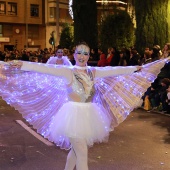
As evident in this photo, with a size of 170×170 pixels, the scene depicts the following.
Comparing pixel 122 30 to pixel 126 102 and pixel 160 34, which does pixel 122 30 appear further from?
pixel 126 102

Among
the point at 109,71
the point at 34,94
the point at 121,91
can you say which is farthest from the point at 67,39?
the point at 109,71

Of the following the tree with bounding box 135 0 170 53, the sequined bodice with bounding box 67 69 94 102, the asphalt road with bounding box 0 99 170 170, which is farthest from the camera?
the tree with bounding box 135 0 170 53

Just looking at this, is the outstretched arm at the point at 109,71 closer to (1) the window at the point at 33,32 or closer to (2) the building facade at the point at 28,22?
(2) the building facade at the point at 28,22

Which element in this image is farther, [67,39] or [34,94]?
[67,39]

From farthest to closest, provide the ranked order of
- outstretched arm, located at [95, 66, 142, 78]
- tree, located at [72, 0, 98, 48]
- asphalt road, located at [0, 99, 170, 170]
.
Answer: tree, located at [72, 0, 98, 48]
asphalt road, located at [0, 99, 170, 170]
outstretched arm, located at [95, 66, 142, 78]

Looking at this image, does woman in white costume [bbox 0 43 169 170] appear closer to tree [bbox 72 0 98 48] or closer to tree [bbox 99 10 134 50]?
tree [bbox 99 10 134 50]

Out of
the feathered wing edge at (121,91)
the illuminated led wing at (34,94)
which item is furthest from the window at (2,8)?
the feathered wing edge at (121,91)

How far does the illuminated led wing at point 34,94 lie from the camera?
5.79 meters

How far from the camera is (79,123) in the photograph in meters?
5.12

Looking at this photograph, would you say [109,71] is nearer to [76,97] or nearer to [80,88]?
[80,88]

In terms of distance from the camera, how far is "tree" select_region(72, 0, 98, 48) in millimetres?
24125

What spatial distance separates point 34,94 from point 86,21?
732 inches

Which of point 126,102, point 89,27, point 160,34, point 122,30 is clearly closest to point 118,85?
point 126,102

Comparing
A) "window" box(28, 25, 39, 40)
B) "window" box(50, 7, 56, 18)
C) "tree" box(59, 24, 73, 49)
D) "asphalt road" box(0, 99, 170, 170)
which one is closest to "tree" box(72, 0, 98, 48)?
"tree" box(59, 24, 73, 49)
